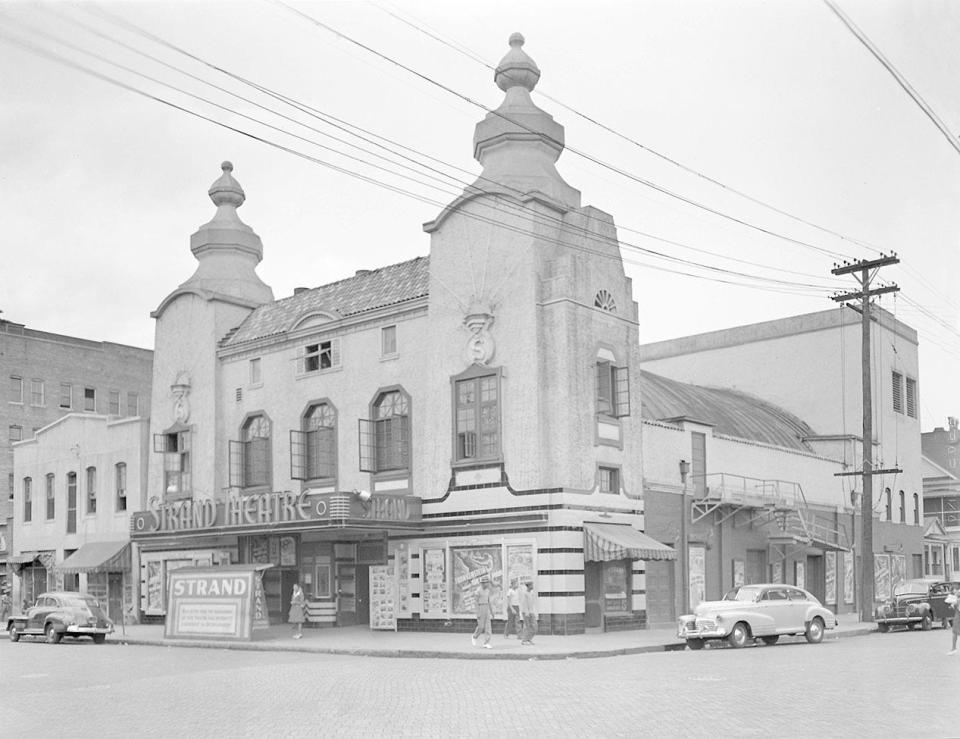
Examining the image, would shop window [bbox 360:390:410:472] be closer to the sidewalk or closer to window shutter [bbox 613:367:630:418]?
the sidewalk

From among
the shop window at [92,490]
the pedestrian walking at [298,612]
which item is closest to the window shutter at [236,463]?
the pedestrian walking at [298,612]

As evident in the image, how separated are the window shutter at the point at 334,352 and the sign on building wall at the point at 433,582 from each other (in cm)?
746

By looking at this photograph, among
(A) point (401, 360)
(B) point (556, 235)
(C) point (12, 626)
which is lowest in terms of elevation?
(C) point (12, 626)

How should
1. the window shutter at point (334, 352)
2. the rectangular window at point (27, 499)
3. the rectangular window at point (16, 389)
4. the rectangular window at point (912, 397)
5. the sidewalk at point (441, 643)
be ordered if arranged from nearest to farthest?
the sidewalk at point (441, 643) → the window shutter at point (334, 352) → the rectangular window at point (27, 499) → the rectangular window at point (912, 397) → the rectangular window at point (16, 389)

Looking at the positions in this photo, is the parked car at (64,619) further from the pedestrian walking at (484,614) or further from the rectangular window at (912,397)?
the rectangular window at (912,397)

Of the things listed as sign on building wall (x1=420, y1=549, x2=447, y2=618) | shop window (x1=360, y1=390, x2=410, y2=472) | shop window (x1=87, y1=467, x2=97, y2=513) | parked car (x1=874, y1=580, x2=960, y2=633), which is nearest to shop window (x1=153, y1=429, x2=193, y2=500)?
shop window (x1=87, y1=467, x2=97, y2=513)

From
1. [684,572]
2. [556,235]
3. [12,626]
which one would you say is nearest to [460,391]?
[556,235]

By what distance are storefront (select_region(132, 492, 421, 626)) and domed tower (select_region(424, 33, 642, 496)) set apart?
10.0 feet

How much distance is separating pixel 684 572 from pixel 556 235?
Answer: 11.3 m

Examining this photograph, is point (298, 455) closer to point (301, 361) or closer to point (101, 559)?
point (301, 361)

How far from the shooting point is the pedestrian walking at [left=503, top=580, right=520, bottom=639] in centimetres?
2905

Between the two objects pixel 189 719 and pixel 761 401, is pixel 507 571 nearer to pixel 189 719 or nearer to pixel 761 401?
pixel 189 719

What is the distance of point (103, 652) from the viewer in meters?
30.0

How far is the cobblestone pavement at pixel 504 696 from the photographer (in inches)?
554
